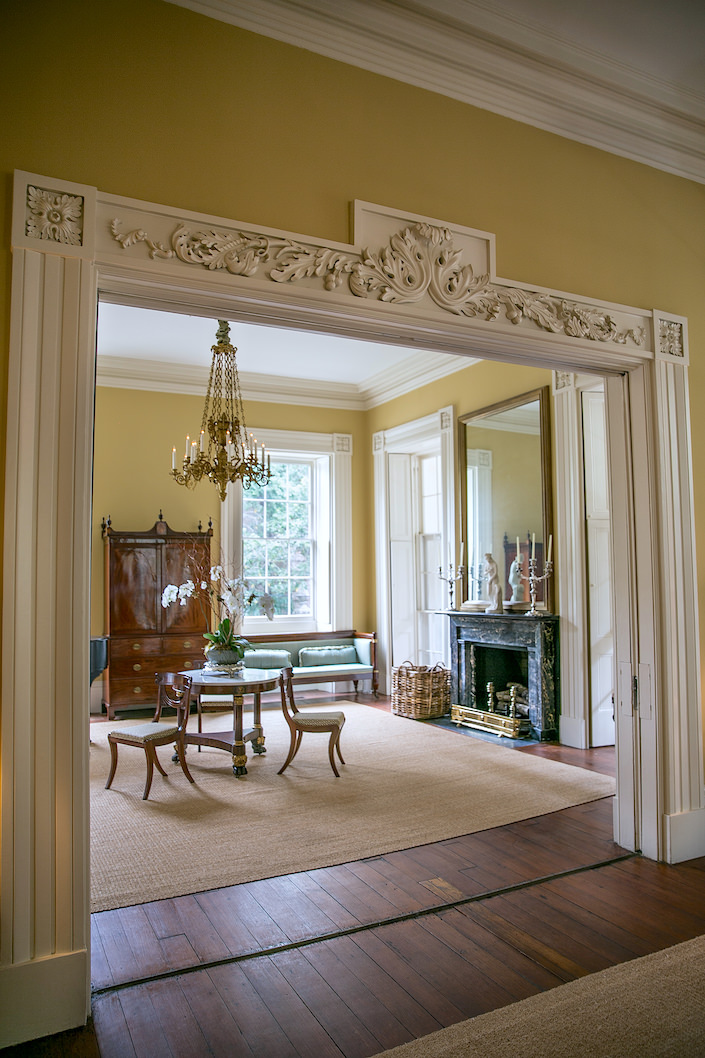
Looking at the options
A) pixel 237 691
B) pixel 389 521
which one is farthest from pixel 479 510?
pixel 237 691

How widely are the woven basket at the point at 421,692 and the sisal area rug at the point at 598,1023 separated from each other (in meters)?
4.57

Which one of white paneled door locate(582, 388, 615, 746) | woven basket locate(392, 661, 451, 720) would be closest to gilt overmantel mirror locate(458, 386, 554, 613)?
white paneled door locate(582, 388, 615, 746)

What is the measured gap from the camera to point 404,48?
3.04 metres

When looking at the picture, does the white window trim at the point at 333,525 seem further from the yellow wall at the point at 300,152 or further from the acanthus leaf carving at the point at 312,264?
the acanthus leaf carving at the point at 312,264

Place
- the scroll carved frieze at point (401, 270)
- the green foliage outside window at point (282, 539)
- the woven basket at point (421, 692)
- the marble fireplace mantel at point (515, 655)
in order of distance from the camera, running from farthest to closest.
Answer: the green foliage outside window at point (282, 539) < the woven basket at point (421, 692) < the marble fireplace mantel at point (515, 655) < the scroll carved frieze at point (401, 270)

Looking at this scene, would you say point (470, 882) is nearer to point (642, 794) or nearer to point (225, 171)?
point (642, 794)

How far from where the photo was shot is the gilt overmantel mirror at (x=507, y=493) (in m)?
6.23

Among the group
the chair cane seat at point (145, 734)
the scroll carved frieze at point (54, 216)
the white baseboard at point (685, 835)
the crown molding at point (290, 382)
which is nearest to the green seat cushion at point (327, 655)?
the crown molding at point (290, 382)

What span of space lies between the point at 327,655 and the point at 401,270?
19.4 ft

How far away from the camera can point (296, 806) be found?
430 cm

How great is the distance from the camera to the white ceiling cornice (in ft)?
9.36

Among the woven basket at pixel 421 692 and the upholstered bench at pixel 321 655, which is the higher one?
the upholstered bench at pixel 321 655

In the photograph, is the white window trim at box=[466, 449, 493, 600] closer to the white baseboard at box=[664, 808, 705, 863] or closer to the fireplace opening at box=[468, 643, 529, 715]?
the fireplace opening at box=[468, 643, 529, 715]

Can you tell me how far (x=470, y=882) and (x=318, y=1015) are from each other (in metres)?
1.18
